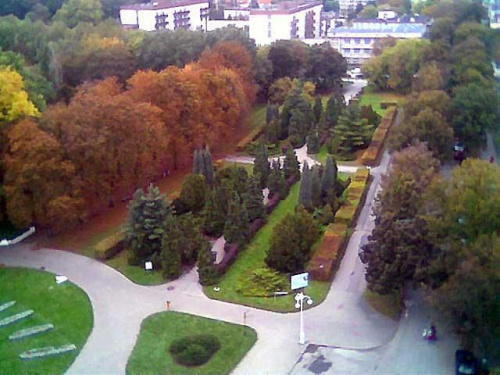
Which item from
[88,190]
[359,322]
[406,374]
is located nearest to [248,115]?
[88,190]

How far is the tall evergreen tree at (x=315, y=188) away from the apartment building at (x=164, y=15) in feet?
124

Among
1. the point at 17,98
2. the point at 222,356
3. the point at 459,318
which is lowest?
the point at 222,356

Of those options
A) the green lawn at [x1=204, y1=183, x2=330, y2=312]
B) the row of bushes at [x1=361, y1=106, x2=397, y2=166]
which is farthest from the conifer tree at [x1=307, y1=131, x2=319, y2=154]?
the green lawn at [x1=204, y1=183, x2=330, y2=312]

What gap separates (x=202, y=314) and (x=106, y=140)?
879cm

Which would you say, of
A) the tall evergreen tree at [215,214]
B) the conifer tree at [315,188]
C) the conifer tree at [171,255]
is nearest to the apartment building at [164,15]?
the conifer tree at [315,188]

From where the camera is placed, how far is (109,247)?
2277 cm

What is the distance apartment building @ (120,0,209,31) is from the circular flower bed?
153 ft

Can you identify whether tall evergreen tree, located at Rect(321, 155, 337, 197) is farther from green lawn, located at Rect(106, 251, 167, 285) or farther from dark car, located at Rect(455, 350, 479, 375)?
dark car, located at Rect(455, 350, 479, 375)

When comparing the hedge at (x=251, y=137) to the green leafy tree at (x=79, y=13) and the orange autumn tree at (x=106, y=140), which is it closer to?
the orange autumn tree at (x=106, y=140)

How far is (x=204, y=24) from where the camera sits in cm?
7075

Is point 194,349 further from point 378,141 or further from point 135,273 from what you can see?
point 378,141

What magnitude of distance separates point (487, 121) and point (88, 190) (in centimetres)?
1953

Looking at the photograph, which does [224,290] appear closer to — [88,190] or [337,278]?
[337,278]

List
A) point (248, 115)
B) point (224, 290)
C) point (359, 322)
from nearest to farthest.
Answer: point (359, 322) < point (224, 290) < point (248, 115)
